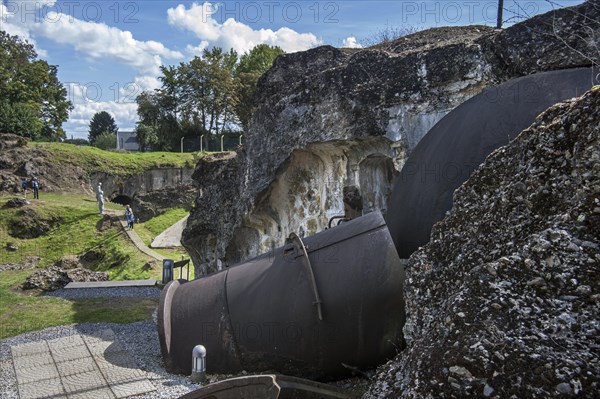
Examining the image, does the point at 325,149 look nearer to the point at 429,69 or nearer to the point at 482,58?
the point at 429,69

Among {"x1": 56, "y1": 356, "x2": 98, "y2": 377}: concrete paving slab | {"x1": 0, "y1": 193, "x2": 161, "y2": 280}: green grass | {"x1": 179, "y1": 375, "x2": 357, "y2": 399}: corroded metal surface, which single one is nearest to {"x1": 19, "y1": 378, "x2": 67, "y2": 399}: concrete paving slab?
{"x1": 56, "y1": 356, "x2": 98, "y2": 377}: concrete paving slab

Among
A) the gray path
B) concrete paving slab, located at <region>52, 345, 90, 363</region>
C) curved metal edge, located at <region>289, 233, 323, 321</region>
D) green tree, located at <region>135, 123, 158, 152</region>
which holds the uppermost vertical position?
green tree, located at <region>135, 123, 158, 152</region>

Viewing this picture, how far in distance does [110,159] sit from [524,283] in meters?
37.5

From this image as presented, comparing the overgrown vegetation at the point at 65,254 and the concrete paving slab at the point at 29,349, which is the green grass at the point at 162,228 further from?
the concrete paving slab at the point at 29,349

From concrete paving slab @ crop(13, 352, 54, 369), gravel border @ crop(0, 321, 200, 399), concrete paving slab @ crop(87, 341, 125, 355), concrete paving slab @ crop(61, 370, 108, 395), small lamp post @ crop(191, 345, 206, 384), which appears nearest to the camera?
small lamp post @ crop(191, 345, 206, 384)

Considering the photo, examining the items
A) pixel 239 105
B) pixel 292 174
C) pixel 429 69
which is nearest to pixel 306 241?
pixel 429 69

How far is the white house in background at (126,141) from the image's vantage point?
5871cm

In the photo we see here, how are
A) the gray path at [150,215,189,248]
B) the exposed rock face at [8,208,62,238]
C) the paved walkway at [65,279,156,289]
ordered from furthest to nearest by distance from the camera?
the gray path at [150,215,189,248], the exposed rock face at [8,208,62,238], the paved walkway at [65,279,156,289]

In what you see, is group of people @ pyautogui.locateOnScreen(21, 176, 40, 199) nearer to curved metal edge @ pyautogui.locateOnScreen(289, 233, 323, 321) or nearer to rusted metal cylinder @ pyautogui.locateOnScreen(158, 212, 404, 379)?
rusted metal cylinder @ pyautogui.locateOnScreen(158, 212, 404, 379)

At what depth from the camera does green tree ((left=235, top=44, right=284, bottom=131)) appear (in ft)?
147

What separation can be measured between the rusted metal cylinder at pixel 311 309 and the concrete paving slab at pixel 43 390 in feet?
5.83

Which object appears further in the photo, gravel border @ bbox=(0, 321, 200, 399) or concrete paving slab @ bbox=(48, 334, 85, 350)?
concrete paving slab @ bbox=(48, 334, 85, 350)

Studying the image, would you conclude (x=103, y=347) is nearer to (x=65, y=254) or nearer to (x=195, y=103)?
(x=65, y=254)

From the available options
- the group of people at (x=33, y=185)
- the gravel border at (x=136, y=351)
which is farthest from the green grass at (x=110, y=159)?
the gravel border at (x=136, y=351)
